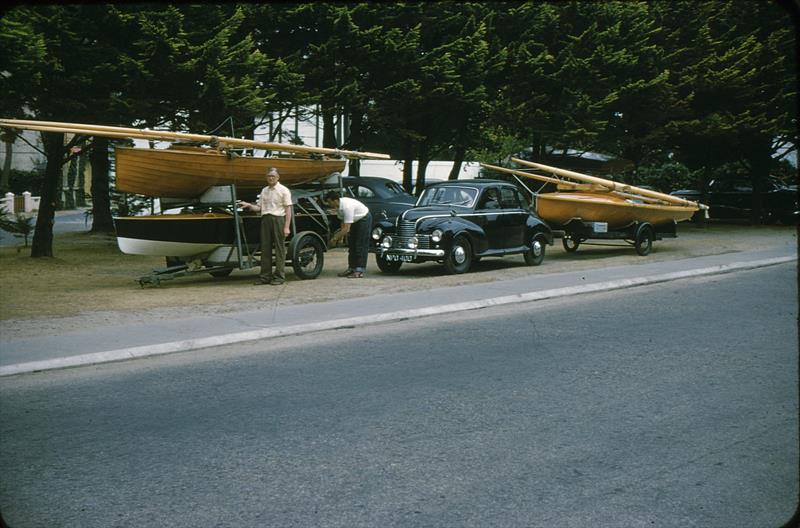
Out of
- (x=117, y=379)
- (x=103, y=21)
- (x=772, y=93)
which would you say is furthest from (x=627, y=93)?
(x=117, y=379)

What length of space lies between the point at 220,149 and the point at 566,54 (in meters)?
18.1

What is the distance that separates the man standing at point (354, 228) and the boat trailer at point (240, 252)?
557 millimetres

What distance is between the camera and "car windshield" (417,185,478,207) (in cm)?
1760

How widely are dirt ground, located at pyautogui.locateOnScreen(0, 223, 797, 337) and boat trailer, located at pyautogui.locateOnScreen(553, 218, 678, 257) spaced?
17.6 inches

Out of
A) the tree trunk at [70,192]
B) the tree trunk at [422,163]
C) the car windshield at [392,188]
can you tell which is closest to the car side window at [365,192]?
the car windshield at [392,188]

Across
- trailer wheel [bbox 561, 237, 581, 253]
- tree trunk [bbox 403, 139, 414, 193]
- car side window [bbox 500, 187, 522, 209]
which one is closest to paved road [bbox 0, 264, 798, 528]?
car side window [bbox 500, 187, 522, 209]

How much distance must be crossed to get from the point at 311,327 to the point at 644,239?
45.0 feet

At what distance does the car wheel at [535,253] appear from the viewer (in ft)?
61.6

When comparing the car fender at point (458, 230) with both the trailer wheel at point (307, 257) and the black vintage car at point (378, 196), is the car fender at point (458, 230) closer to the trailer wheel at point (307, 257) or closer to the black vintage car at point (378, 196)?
the trailer wheel at point (307, 257)

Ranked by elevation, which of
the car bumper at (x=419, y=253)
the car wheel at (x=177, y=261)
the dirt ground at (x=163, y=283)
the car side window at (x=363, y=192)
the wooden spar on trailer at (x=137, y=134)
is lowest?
the dirt ground at (x=163, y=283)

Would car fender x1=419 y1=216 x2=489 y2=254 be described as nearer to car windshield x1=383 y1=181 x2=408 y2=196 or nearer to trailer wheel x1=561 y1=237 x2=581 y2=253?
trailer wheel x1=561 y1=237 x2=581 y2=253

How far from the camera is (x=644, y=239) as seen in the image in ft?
70.5

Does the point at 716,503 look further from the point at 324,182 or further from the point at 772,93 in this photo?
the point at 772,93

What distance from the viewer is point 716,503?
4.40 meters
